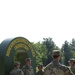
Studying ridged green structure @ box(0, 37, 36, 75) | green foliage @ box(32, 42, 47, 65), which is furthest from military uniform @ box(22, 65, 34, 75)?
green foliage @ box(32, 42, 47, 65)

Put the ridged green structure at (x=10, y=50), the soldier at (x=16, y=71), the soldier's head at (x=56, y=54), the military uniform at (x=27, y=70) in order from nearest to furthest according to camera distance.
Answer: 1. the soldier's head at (x=56, y=54)
2. the soldier at (x=16, y=71)
3. the ridged green structure at (x=10, y=50)
4. the military uniform at (x=27, y=70)

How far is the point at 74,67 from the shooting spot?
10086 millimetres

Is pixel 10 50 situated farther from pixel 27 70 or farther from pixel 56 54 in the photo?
pixel 56 54

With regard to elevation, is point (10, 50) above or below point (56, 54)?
above

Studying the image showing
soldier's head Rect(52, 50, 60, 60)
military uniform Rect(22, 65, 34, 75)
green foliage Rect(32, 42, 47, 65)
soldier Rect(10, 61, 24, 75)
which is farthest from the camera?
green foliage Rect(32, 42, 47, 65)

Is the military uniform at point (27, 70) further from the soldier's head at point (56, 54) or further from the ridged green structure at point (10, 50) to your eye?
the soldier's head at point (56, 54)

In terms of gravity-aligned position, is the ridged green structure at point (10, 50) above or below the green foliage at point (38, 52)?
below

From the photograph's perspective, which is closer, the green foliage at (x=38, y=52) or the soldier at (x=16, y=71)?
the soldier at (x=16, y=71)

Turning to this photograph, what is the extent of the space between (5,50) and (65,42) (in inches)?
Result: 3511

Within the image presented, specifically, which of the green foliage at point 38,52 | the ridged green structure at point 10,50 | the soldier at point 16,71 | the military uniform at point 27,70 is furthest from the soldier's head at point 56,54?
the green foliage at point 38,52

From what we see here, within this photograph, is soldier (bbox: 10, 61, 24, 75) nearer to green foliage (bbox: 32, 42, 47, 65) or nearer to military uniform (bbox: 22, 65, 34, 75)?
military uniform (bbox: 22, 65, 34, 75)

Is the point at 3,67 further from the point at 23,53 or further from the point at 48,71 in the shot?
the point at 48,71

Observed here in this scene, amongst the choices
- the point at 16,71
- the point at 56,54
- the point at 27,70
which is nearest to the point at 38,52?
the point at 27,70

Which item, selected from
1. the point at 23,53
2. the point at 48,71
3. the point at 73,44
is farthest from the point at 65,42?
the point at 48,71
